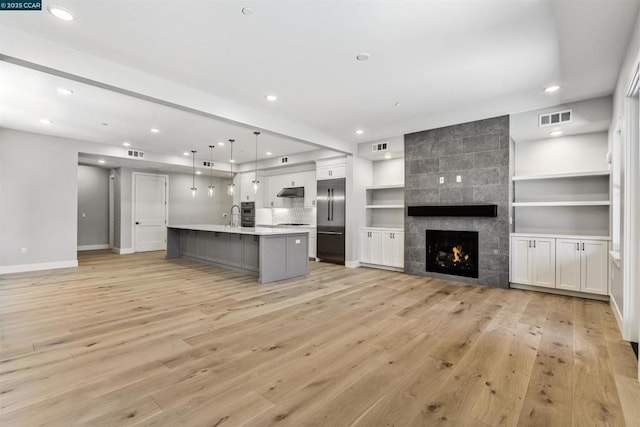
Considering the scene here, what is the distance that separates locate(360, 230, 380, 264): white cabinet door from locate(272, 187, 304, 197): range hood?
2.47 metres

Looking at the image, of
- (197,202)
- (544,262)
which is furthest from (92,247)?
(544,262)

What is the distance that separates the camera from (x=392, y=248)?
658cm

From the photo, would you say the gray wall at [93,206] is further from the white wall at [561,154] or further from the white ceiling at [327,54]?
the white wall at [561,154]

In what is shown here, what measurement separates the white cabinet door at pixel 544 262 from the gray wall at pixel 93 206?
38.7ft

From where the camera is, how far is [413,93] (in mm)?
4242

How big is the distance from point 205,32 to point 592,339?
486 cm

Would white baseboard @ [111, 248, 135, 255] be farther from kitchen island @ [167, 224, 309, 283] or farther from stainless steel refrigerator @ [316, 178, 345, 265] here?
stainless steel refrigerator @ [316, 178, 345, 265]

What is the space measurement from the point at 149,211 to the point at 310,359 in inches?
362

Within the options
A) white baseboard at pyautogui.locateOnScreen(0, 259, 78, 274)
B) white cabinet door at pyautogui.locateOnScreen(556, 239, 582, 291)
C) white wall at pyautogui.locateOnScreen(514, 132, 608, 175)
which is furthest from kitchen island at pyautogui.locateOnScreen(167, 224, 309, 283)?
white wall at pyautogui.locateOnScreen(514, 132, 608, 175)

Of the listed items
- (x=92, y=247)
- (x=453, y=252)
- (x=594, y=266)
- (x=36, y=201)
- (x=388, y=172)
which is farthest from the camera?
(x=92, y=247)

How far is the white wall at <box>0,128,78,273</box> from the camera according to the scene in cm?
588

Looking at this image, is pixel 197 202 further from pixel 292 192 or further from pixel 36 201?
pixel 36 201

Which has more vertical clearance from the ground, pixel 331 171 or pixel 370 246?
pixel 331 171

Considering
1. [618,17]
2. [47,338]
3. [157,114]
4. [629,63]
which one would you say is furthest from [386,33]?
[47,338]
